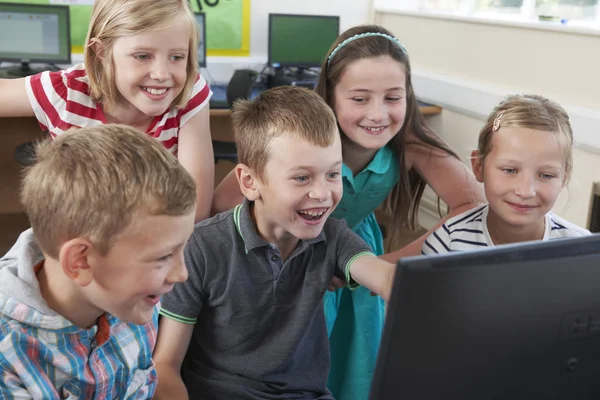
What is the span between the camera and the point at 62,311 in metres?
0.96

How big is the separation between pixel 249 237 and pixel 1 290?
47 cm

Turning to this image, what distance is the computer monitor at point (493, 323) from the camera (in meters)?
0.66

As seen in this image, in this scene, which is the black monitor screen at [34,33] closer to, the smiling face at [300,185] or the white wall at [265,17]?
the white wall at [265,17]

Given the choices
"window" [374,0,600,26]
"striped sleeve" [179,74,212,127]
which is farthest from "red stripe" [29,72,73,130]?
"window" [374,0,600,26]

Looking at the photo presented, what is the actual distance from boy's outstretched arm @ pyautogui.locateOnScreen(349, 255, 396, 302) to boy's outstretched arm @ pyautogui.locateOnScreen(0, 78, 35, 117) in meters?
0.86

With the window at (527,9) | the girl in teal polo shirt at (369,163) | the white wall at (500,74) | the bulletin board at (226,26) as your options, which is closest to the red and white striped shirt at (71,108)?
the girl in teal polo shirt at (369,163)

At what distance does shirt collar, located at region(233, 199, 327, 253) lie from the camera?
50.6 inches

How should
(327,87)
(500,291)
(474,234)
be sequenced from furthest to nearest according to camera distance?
Result: (327,87) → (474,234) → (500,291)

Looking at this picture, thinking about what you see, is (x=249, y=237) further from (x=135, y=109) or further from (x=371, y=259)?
(x=135, y=109)

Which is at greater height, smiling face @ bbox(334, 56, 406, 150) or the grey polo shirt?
smiling face @ bbox(334, 56, 406, 150)

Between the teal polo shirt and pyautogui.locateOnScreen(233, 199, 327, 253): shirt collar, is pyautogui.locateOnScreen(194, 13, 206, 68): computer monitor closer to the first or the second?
the teal polo shirt

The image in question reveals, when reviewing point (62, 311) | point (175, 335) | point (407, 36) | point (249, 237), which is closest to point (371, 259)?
point (249, 237)

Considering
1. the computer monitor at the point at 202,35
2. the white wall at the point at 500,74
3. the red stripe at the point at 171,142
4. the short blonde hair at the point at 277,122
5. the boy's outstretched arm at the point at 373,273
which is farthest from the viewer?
the computer monitor at the point at 202,35

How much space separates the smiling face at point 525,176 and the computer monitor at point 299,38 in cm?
311
